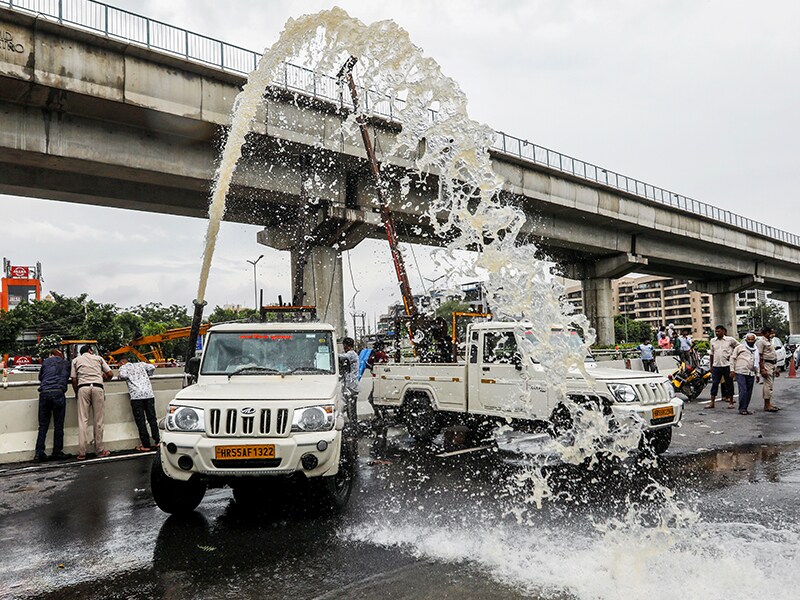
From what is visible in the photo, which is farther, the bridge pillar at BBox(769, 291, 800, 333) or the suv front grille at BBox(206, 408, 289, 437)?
the bridge pillar at BBox(769, 291, 800, 333)

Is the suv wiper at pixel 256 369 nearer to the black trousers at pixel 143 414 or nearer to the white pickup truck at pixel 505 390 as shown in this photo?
the white pickup truck at pixel 505 390

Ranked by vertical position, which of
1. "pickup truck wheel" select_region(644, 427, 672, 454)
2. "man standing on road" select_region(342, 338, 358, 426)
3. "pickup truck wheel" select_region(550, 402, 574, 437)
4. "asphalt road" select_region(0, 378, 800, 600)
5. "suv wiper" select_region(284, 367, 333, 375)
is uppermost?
"suv wiper" select_region(284, 367, 333, 375)

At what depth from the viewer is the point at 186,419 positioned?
19.0 ft

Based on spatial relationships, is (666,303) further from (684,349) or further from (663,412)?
(663,412)

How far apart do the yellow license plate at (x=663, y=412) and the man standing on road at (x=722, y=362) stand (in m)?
7.61

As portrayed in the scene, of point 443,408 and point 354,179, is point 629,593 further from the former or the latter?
point 354,179

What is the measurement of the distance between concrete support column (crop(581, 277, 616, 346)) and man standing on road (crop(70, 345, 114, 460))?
3168cm

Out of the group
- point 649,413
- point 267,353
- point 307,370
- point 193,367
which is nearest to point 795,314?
point 649,413

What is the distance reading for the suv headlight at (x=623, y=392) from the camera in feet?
26.4

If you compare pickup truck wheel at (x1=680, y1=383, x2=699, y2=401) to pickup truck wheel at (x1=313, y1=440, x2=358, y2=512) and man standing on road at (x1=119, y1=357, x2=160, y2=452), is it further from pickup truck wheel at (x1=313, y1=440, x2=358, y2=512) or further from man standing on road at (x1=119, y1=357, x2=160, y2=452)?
man standing on road at (x1=119, y1=357, x2=160, y2=452)

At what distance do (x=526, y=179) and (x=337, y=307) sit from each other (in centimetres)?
944

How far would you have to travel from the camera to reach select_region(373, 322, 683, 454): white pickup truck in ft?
26.7

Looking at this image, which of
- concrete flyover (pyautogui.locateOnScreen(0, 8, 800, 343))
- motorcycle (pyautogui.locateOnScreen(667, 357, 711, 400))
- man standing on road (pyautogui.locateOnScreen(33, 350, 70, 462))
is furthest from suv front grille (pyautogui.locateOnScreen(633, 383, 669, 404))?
concrete flyover (pyautogui.locateOnScreen(0, 8, 800, 343))

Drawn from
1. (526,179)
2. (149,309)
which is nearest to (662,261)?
(526,179)
